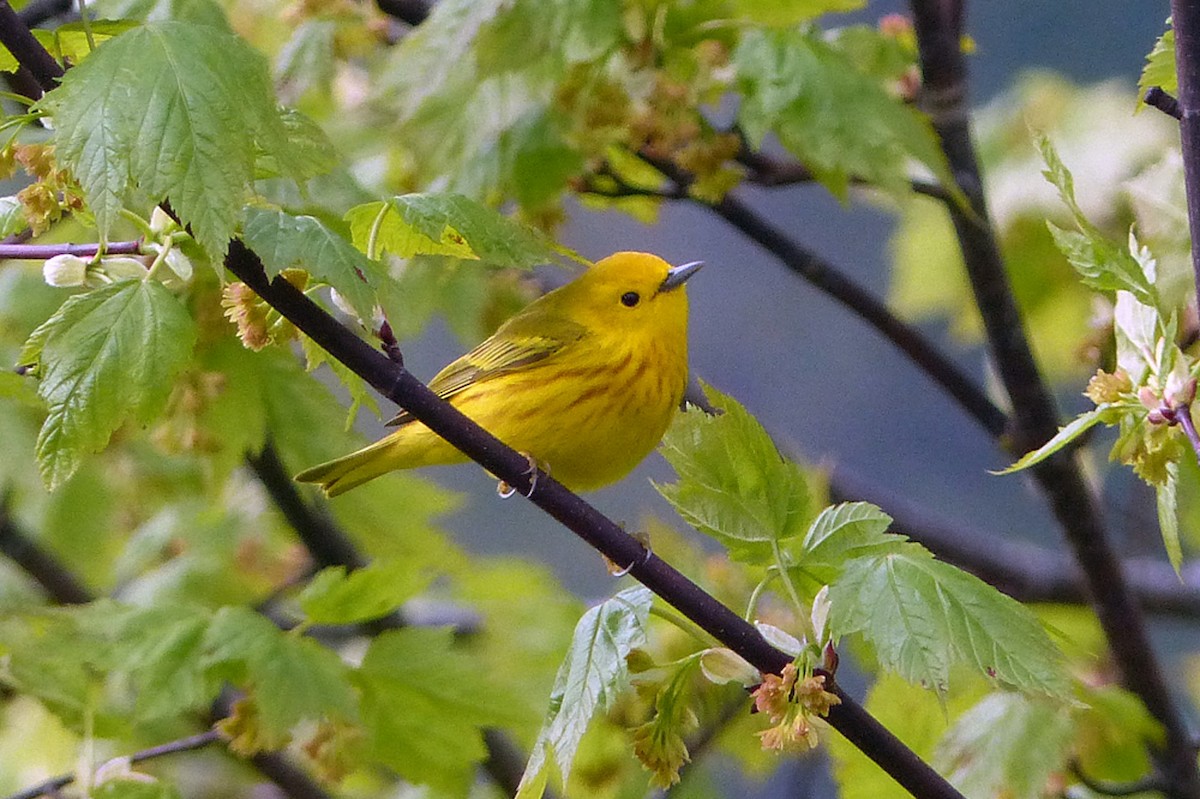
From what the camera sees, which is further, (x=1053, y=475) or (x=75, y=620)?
(x=1053, y=475)

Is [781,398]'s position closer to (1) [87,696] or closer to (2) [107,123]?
(1) [87,696]

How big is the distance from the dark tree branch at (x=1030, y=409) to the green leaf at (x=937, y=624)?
91 cm

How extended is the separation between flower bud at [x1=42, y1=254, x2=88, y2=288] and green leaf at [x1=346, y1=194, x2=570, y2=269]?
216 millimetres

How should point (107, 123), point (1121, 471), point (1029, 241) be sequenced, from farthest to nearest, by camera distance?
point (1121, 471) < point (1029, 241) < point (107, 123)

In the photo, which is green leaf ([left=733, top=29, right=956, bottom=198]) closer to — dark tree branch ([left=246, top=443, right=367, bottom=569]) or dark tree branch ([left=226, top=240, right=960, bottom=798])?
dark tree branch ([left=226, top=240, right=960, bottom=798])

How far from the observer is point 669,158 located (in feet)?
5.72

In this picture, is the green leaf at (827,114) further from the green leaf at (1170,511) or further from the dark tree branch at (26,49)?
the dark tree branch at (26,49)

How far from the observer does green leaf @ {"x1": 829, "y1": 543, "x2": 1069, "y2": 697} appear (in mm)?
905

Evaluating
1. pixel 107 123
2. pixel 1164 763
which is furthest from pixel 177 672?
pixel 1164 763

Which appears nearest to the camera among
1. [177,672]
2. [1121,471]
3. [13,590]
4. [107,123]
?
[107,123]

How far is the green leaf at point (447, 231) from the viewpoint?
1.03 metres

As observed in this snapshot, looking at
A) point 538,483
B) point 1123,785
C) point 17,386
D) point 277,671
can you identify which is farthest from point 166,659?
point 1123,785

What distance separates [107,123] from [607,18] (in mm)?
738

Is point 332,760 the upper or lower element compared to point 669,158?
lower
